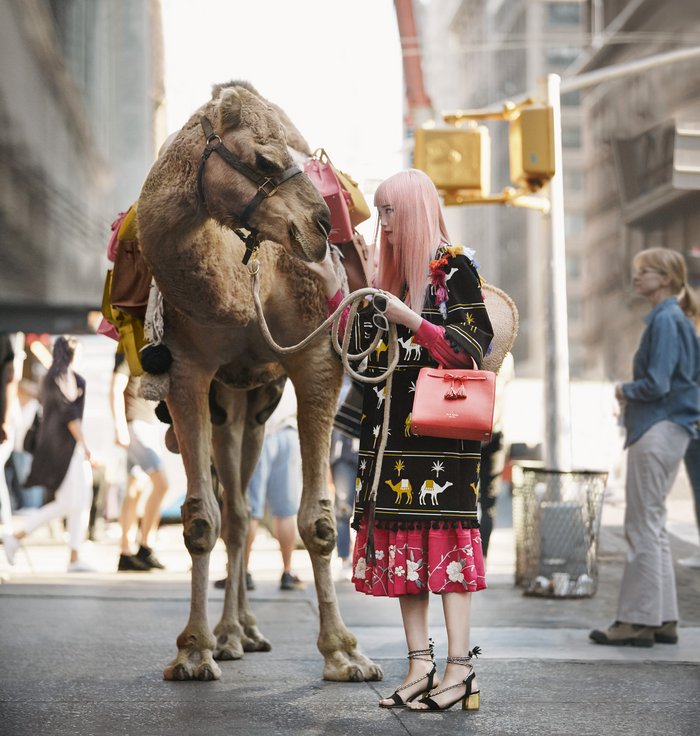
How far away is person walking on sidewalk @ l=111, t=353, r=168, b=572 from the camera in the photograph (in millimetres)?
11508

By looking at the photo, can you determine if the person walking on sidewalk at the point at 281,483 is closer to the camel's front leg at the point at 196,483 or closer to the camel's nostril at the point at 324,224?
the camel's front leg at the point at 196,483

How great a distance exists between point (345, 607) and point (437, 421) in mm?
4267

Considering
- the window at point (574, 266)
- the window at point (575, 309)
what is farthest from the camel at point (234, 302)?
the window at point (574, 266)

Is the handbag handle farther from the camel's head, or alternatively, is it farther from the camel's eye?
the camel's eye

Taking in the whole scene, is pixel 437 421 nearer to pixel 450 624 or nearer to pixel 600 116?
pixel 450 624

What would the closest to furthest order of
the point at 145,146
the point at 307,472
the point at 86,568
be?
the point at 307,472 < the point at 86,568 < the point at 145,146

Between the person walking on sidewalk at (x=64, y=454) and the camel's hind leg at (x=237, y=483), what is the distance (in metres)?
4.12

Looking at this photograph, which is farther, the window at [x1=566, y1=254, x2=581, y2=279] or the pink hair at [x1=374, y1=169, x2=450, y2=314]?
the window at [x1=566, y1=254, x2=581, y2=279]

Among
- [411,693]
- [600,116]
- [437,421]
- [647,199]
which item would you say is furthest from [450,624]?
[600,116]

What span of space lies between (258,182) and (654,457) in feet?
10.0

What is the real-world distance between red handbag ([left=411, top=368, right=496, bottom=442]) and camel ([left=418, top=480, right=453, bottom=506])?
0.25 metres

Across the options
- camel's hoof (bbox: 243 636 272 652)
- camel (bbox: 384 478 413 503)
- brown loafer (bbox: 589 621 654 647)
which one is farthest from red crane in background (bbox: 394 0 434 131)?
camel (bbox: 384 478 413 503)

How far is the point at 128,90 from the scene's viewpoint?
75.3 ft

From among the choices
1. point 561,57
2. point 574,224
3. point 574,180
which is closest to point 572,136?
point 574,180
